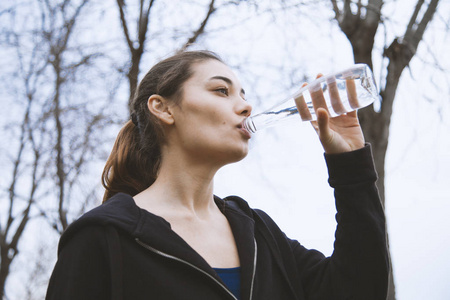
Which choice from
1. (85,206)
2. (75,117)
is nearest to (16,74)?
(75,117)

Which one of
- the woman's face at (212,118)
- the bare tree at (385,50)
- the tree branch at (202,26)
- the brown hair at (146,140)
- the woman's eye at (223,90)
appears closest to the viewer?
the woman's face at (212,118)

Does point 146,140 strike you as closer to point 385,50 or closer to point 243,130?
point 243,130

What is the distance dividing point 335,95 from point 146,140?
0.85m

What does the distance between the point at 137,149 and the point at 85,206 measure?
16.2 ft

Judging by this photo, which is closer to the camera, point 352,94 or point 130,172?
point 352,94

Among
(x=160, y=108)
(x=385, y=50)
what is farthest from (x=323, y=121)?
(x=385, y=50)

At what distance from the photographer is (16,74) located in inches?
286

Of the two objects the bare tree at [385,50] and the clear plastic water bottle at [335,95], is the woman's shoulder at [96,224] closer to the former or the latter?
the clear plastic water bottle at [335,95]

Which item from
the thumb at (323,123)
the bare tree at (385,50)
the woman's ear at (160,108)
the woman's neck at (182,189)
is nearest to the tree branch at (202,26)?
the bare tree at (385,50)

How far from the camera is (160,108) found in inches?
84.2

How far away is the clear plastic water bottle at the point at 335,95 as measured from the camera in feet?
6.35

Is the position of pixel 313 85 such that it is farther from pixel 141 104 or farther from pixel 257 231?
pixel 141 104

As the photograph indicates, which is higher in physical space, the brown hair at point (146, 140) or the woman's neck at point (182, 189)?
the brown hair at point (146, 140)

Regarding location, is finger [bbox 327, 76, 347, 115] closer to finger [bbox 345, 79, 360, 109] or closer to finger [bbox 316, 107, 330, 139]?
finger [bbox 345, 79, 360, 109]
